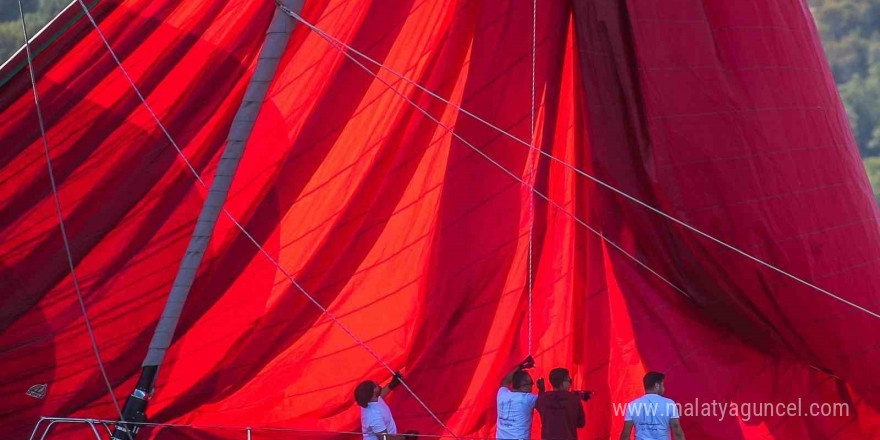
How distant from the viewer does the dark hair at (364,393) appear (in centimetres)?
673

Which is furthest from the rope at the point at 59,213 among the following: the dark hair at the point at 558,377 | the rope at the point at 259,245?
the dark hair at the point at 558,377

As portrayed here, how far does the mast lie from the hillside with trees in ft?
117

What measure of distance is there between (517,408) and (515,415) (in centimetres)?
4

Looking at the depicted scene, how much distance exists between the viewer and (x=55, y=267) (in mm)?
6637

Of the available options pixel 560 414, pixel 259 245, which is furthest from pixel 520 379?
pixel 259 245

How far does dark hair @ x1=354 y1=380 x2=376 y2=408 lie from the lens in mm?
6730

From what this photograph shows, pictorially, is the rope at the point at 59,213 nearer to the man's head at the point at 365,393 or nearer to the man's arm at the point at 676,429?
the man's head at the point at 365,393

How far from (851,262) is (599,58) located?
1.89 meters

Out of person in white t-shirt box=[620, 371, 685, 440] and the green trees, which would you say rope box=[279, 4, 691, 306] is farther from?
the green trees

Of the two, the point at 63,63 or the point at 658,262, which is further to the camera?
the point at 658,262

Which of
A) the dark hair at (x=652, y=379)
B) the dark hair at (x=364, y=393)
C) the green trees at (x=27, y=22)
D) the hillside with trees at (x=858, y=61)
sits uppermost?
the hillside with trees at (x=858, y=61)

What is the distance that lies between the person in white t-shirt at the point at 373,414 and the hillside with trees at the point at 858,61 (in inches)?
1391

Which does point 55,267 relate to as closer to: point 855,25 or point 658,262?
point 658,262

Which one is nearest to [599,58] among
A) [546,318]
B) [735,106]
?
[735,106]
